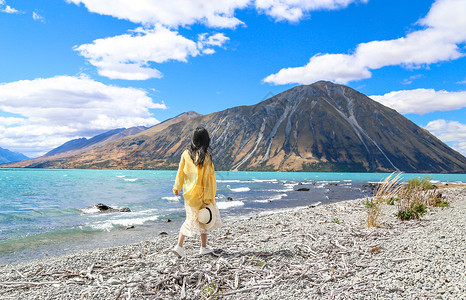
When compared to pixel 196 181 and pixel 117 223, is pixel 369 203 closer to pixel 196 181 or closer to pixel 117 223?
pixel 196 181

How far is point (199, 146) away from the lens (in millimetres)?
6453

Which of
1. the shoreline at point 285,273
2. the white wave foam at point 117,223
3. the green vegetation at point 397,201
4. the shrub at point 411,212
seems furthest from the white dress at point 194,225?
the white wave foam at point 117,223

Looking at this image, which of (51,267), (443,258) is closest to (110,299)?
(51,267)

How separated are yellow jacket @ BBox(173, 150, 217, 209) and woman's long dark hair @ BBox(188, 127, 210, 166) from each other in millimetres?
105

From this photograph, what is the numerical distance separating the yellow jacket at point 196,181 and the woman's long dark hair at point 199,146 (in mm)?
→ 105

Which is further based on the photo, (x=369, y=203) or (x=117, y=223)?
(x=117, y=223)

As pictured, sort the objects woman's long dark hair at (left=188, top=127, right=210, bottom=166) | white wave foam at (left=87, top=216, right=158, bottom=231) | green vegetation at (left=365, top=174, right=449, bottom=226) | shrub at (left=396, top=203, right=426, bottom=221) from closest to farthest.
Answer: woman's long dark hair at (left=188, top=127, right=210, bottom=166), green vegetation at (left=365, top=174, right=449, bottom=226), shrub at (left=396, top=203, right=426, bottom=221), white wave foam at (left=87, top=216, right=158, bottom=231)

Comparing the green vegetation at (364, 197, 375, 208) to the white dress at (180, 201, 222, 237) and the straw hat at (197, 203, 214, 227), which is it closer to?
the white dress at (180, 201, 222, 237)

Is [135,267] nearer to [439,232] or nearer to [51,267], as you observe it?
[51,267]

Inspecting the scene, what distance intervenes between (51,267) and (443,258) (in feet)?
29.2

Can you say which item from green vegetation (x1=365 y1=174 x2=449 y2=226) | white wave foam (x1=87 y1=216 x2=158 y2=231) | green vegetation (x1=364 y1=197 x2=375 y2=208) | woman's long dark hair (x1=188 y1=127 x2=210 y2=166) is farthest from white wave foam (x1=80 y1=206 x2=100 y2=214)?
green vegetation (x1=365 y1=174 x2=449 y2=226)

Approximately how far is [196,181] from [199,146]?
778 millimetres

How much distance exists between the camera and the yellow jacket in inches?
253

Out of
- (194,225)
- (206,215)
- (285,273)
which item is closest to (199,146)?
(206,215)
